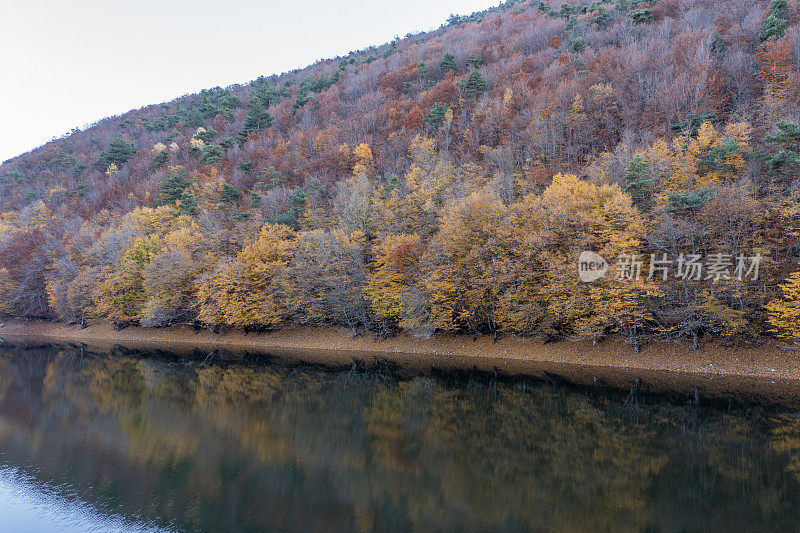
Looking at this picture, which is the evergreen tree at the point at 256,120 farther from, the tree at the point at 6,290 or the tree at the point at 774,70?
Result: the tree at the point at 774,70

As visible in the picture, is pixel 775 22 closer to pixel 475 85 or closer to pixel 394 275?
pixel 475 85

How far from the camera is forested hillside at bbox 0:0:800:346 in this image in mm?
30422

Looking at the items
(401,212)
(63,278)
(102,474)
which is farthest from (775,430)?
(63,278)

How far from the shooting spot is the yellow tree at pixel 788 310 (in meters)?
25.2

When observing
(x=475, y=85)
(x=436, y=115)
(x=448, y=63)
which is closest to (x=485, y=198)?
(x=436, y=115)

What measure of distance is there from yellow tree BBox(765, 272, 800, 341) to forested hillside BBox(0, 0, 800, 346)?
0.74 feet

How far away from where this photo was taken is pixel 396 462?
15727 mm

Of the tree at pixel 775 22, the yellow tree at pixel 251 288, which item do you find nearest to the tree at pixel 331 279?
the yellow tree at pixel 251 288

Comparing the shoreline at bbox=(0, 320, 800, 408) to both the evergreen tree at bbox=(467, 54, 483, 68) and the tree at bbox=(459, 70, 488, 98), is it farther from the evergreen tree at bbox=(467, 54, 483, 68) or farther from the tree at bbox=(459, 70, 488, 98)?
the evergreen tree at bbox=(467, 54, 483, 68)

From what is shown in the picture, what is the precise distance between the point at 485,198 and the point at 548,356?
15.6 m

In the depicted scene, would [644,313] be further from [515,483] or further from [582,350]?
[515,483]

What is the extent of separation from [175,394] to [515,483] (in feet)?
80.2

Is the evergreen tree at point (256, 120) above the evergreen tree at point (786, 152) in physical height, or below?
above

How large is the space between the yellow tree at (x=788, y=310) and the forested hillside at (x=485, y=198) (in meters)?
0.23
